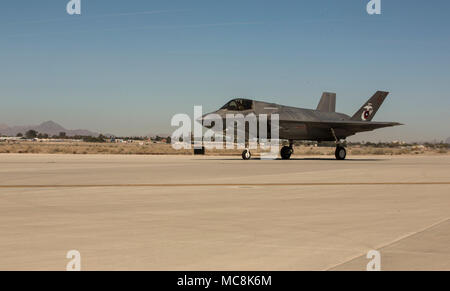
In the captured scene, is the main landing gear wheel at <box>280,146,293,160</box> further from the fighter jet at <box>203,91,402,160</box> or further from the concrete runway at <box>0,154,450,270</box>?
the concrete runway at <box>0,154,450,270</box>

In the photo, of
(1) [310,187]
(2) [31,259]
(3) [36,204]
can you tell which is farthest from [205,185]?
(2) [31,259]

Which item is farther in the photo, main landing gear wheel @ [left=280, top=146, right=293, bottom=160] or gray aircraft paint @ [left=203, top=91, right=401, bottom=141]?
main landing gear wheel @ [left=280, top=146, right=293, bottom=160]

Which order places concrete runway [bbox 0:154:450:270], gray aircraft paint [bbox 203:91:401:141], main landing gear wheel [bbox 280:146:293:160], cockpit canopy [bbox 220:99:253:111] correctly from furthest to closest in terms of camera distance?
main landing gear wheel [bbox 280:146:293:160], gray aircraft paint [bbox 203:91:401:141], cockpit canopy [bbox 220:99:253:111], concrete runway [bbox 0:154:450:270]

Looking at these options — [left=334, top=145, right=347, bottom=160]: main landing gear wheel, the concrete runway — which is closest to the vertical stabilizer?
[left=334, top=145, right=347, bottom=160]: main landing gear wheel

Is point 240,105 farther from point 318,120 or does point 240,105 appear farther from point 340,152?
point 340,152

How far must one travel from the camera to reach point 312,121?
39.3 metres

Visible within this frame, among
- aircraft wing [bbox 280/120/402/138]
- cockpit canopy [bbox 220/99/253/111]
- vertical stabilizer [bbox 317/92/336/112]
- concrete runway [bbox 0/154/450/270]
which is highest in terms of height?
vertical stabilizer [bbox 317/92/336/112]

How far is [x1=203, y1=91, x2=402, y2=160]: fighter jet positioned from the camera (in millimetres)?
36375

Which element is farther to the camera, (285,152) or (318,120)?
(285,152)

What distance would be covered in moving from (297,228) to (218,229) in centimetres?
126

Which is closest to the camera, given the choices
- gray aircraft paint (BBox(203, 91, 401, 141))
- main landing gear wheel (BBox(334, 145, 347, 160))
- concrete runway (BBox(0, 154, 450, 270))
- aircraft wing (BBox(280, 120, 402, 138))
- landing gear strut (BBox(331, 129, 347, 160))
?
concrete runway (BBox(0, 154, 450, 270))

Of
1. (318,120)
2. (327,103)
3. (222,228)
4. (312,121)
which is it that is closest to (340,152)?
(318,120)
